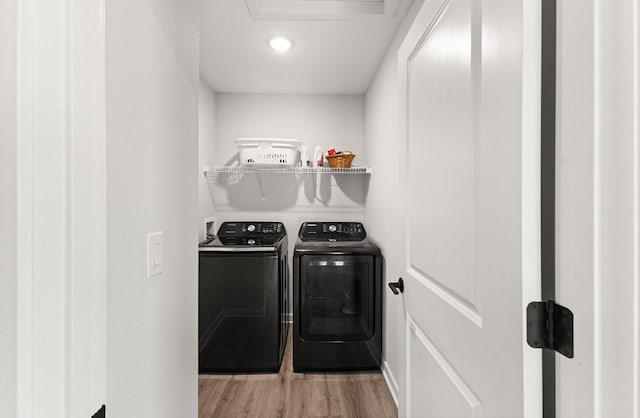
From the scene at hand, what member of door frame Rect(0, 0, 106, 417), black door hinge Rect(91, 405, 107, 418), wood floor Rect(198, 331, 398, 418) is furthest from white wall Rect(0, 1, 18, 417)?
wood floor Rect(198, 331, 398, 418)

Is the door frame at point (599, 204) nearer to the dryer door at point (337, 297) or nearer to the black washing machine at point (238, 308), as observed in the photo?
the dryer door at point (337, 297)

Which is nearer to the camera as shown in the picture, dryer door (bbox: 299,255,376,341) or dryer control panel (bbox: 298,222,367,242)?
dryer door (bbox: 299,255,376,341)

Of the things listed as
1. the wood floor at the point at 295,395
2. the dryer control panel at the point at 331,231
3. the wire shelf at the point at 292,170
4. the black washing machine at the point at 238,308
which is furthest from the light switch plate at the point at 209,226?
the wood floor at the point at 295,395

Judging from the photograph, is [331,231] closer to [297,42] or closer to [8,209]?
[297,42]

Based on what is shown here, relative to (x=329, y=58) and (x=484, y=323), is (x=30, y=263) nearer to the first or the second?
(x=484, y=323)

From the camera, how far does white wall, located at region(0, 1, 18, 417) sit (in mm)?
481

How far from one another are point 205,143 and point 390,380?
7.68 ft

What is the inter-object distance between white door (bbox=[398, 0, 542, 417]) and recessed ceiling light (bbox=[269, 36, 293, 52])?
1.18 metres

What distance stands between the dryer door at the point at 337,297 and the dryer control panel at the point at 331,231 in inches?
26.9

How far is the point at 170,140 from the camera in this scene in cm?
102

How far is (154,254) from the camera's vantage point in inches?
35.6

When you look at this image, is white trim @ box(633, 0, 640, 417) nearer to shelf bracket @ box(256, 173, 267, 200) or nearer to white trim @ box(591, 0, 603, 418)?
white trim @ box(591, 0, 603, 418)

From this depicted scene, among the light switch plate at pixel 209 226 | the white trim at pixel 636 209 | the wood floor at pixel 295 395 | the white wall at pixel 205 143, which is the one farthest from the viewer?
the light switch plate at pixel 209 226

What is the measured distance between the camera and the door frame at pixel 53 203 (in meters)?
0.49
